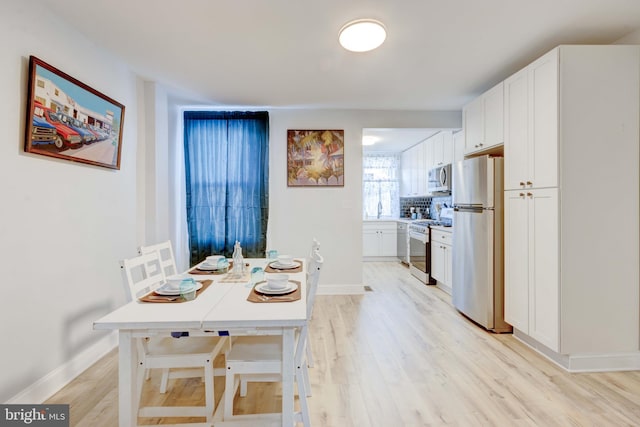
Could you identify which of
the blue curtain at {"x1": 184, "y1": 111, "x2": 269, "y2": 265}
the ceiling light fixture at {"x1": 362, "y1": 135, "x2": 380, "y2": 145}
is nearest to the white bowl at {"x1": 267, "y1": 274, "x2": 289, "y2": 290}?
the blue curtain at {"x1": 184, "y1": 111, "x2": 269, "y2": 265}

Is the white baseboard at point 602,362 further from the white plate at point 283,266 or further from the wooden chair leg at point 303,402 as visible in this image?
the white plate at point 283,266

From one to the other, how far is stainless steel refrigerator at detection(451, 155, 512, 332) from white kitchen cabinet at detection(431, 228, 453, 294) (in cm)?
80

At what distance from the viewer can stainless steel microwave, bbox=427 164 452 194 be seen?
183 inches

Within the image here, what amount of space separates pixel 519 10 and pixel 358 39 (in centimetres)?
102

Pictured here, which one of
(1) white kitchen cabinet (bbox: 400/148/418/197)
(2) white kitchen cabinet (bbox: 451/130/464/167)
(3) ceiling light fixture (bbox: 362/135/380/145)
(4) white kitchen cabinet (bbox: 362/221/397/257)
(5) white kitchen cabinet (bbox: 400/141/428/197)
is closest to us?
(2) white kitchen cabinet (bbox: 451/130/464/167)

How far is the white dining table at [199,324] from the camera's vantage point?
1.32 meters

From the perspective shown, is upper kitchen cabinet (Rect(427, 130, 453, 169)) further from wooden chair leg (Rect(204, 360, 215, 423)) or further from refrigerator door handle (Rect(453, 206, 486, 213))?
wooden chair leg (Rect(204, 360, 215, 423))

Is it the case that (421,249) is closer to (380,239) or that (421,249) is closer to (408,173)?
(380,239)

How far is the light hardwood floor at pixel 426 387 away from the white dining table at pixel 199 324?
1.50ft

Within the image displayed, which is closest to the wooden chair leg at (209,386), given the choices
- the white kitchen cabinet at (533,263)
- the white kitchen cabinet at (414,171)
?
the white kitchen cabinet at (533,263)

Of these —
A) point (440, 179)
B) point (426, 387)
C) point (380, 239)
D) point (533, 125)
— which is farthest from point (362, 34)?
point (380, 239)

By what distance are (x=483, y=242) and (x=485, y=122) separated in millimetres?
1205

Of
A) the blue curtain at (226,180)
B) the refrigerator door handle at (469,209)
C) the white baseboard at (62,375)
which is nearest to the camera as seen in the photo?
the white baseboard at (62,375)

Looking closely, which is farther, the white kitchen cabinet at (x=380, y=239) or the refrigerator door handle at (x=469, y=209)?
the white kitchen cabinet at (x=380, y=239)
